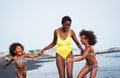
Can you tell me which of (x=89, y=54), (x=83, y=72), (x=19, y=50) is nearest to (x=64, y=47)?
(x=89, y=54)

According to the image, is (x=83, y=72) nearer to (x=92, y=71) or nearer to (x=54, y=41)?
(x=92, y=71)

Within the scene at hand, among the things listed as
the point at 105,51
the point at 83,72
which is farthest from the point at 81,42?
the point at 105,51

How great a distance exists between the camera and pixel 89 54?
25.1ft

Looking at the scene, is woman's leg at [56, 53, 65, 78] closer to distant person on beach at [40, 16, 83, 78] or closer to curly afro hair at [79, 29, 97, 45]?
distant person on beach at [40, 16, 83, 78]

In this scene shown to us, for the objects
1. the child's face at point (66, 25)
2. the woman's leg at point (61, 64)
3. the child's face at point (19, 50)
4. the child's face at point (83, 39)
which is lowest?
the woman's leg at point (61, 64)

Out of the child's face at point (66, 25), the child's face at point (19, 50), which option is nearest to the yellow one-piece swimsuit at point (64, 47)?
the child's face at point (66, 25)

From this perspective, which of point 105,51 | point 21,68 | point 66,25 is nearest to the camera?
point 66,25

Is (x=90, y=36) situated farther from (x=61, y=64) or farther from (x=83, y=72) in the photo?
(x=61, y=64)

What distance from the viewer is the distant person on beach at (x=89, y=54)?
7613 mm

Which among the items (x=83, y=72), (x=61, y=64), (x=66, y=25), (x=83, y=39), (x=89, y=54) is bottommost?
(x=83, y=72)

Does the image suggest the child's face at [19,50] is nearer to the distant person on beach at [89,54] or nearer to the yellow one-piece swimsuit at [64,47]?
the yellow one-piece swimsuit at [64,47]

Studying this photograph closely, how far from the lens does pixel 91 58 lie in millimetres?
7699

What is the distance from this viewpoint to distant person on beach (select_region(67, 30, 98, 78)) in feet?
25.0

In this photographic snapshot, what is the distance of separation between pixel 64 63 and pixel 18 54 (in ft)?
4.81
